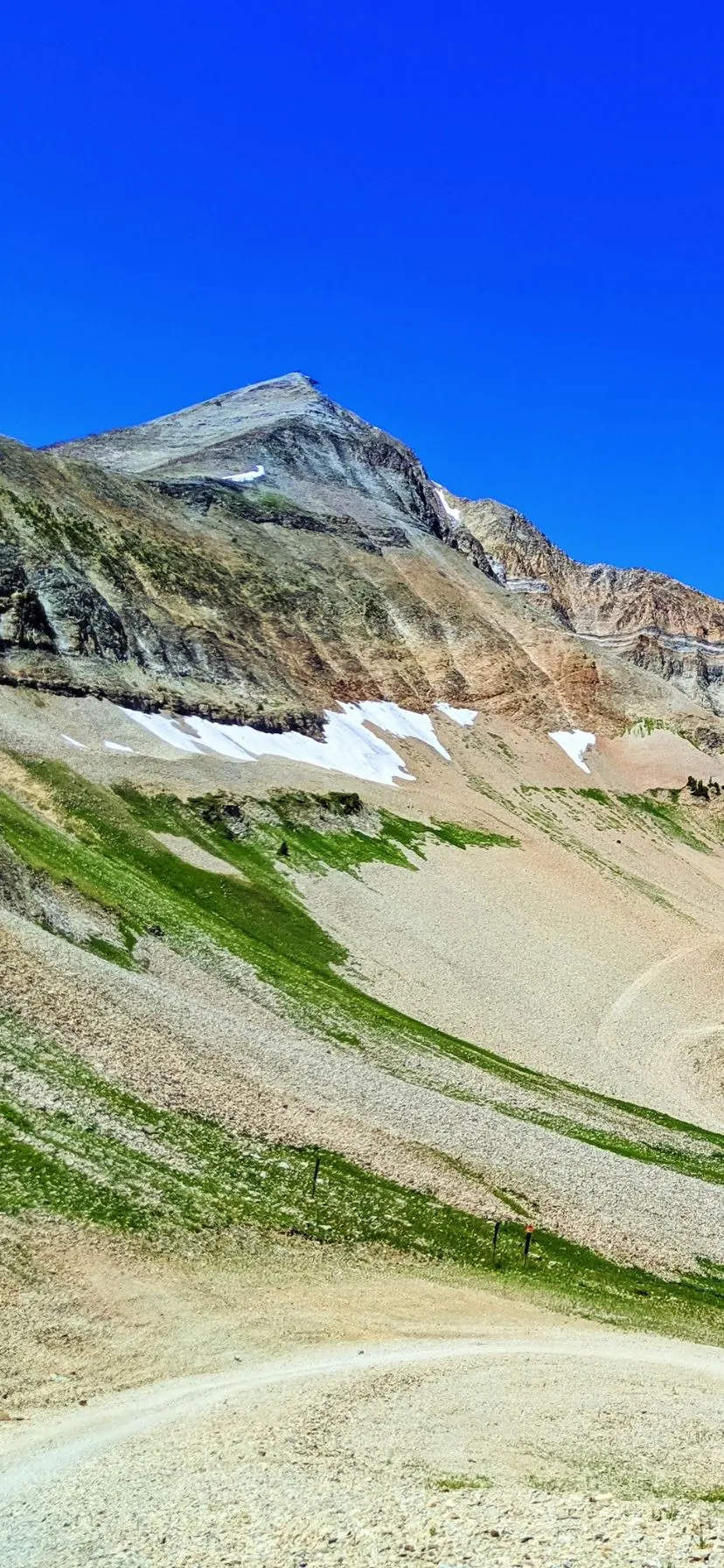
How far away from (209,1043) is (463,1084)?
1403 cm

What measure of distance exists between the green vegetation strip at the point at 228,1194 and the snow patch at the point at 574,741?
103996mm

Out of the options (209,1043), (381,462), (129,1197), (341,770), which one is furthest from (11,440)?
(129,1197)

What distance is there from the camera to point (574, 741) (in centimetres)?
14600

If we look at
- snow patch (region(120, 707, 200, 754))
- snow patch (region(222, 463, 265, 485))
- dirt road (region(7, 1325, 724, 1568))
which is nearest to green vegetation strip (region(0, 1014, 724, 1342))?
dirt road (region(7, 1325, 724, 1568))

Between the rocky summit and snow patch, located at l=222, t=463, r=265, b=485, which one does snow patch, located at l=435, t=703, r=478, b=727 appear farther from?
snow patch, located at l=222, t=463, r=265, b=485

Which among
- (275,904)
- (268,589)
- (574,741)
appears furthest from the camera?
(574,741)

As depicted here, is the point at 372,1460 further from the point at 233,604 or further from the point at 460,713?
the point at 460,713

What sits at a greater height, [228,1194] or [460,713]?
[460,713]

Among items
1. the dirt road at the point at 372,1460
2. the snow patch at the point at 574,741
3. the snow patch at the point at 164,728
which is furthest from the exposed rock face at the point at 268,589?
the dirt road at the point at 372,1460

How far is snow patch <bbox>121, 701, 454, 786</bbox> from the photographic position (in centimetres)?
10144

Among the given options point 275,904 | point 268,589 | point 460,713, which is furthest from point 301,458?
point 275,904

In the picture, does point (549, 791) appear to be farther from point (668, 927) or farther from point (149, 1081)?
point (149, 1081)

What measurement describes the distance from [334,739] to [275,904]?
44666 mm

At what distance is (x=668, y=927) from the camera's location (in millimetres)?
97250
